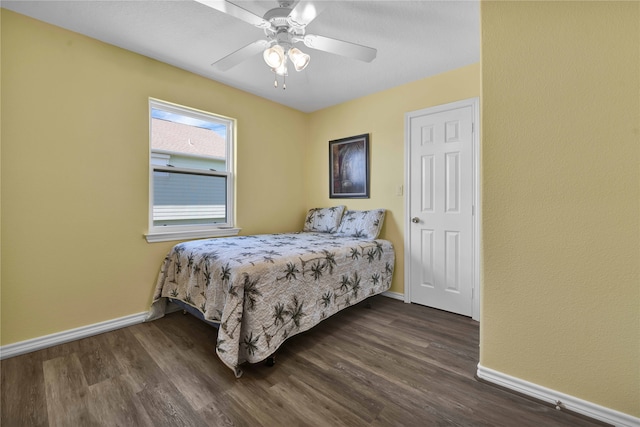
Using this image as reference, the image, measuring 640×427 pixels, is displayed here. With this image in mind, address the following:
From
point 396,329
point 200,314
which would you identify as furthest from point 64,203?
point 396,329

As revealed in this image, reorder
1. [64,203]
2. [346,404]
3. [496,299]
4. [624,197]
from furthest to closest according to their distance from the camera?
[64,203]
[496,299]
[346,404]
[624,197]


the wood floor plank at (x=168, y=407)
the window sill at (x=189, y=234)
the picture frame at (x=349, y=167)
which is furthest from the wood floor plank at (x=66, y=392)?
the picture frame at (x=349, y=167)

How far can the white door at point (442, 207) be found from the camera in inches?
99.5

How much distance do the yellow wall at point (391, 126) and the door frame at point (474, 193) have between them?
2.3 inches

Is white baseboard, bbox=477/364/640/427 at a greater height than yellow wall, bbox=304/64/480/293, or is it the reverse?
yellow wall, bbox=304/64/480/293

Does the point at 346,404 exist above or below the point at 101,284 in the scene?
below

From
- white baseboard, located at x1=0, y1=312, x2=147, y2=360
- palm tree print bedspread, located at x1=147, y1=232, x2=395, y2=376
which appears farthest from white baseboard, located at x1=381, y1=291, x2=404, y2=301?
white baseboard, located at x1=0, y1=312, x2=147, y2=360

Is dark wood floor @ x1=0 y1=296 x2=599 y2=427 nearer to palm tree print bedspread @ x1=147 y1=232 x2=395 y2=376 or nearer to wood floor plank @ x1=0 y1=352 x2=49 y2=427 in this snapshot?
wood floor plank @ x1=0 y1=352 x2=49 y2=427

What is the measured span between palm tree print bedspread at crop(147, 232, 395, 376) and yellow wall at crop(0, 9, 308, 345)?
426 mm

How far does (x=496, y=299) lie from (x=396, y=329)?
0.97 metres

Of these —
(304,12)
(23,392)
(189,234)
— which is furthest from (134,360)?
(304,12)

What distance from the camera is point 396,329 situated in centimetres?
226

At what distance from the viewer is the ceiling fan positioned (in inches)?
57.3

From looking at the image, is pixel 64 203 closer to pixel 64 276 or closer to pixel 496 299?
pixel 64 276
